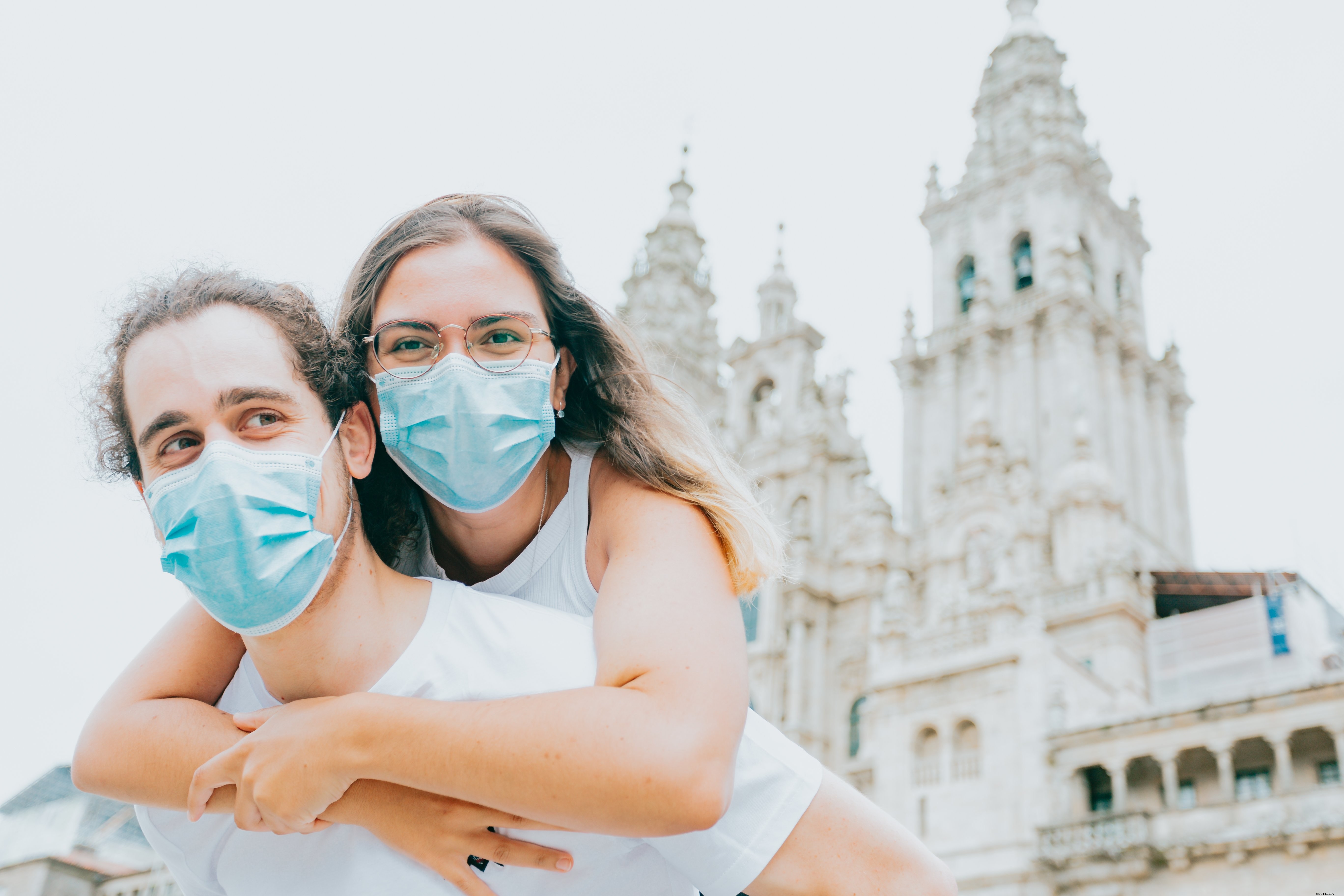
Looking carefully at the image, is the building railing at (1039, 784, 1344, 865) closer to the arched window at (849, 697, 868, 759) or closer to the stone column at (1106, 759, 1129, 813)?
the stone column at (1106, 759, 1129, 813)

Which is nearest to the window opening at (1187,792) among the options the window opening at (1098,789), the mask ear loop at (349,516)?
the window opening at (1098,789)

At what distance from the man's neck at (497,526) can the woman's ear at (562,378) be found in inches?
5.4

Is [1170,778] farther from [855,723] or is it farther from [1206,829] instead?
[855,723]

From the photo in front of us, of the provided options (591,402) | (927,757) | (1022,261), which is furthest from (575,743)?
(1022,261)

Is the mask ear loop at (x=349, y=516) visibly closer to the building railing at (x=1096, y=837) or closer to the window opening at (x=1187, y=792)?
the building railing at (x=1096, y=837)

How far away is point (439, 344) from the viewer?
274 centimetres

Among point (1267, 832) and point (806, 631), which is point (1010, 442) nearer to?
point (806, 631)

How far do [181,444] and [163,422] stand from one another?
0.07 meters

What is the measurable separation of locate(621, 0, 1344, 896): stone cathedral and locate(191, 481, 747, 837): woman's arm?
894 centimetres

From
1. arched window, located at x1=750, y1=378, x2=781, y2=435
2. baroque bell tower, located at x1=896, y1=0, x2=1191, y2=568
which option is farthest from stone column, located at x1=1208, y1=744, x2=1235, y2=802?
arched window, located at x1=750, y1=378, x2=781, y2=435

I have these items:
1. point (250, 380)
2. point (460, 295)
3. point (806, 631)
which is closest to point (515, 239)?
point (460, 295)

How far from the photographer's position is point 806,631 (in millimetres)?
32844

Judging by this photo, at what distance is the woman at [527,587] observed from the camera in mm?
2086

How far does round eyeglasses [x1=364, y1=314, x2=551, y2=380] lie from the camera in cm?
272
